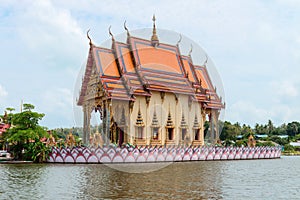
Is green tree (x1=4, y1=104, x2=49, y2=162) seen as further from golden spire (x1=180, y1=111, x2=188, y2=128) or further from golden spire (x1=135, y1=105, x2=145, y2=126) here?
golden spire (x1=180, y1=111, x2=188, y2=128)

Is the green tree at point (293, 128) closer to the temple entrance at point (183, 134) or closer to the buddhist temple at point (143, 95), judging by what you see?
the buddhist temple at point (143, 95)

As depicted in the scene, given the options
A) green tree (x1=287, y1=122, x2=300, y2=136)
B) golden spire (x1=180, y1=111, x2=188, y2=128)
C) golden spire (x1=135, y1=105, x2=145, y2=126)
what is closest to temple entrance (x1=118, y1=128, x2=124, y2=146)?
golden spire (x1=135, y1=105, x2=145, y2=126)

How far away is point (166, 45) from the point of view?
102 ft

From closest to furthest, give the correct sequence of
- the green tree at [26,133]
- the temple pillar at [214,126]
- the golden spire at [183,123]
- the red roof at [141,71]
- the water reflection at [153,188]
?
the water reflection at [153,188]
the green tree at [26,133]
the red roof at [141,71]
the golden spire at [183,123]
the temple pillar at [214,126]

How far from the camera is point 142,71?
26.8 meters

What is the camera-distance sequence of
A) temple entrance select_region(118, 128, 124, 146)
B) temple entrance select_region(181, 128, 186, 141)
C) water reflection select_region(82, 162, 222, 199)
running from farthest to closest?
temple entrance select_region(181, 128, 186, 141) < temple entrance select_region(118, 128, 124, 146) < water reflection select_region(82, 162, 222, 199)

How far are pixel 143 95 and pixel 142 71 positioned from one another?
6.02 ft

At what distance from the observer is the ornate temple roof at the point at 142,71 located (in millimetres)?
25406

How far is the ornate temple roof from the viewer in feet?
83.4

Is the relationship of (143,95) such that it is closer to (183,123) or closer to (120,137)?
(120,137)

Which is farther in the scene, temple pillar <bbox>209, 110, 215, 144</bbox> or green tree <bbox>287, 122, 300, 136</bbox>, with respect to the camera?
green tree <bbox>287, 122, 300, 136</bbox>

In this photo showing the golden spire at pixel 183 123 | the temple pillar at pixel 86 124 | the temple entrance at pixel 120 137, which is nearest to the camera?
the temple entrance at pixel 120 137

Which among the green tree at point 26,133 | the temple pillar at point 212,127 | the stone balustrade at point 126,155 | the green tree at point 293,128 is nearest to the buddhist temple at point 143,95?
the temple pillar at point 212,127

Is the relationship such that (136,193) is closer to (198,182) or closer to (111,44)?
(198,182)
